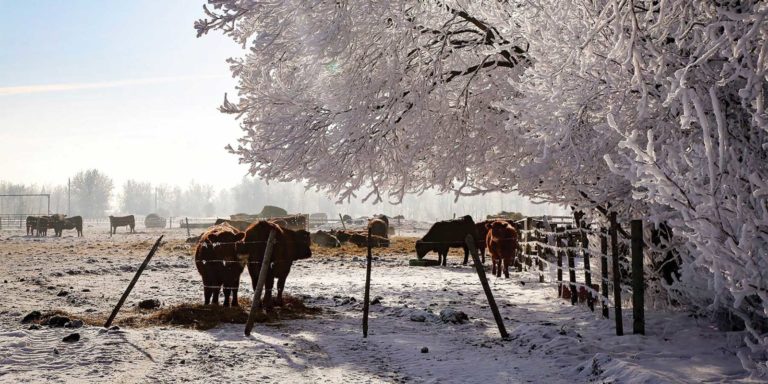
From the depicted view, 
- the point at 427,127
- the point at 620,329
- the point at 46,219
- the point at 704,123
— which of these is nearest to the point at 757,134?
the point at 704,123

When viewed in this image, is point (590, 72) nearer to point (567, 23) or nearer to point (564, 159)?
point (567, 23)

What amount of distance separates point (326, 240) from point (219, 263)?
57.3 feet

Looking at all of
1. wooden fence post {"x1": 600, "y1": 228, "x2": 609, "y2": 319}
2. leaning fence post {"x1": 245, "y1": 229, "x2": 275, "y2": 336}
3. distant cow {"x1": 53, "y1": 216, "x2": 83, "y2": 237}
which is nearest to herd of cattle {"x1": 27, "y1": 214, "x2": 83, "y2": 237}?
distant cow {"x1": 53, "y1": 216, "x2": 83, "y2": 237}

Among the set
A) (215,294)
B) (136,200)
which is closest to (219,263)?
(215,294)

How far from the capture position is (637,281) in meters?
7.16

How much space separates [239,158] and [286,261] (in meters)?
2.56

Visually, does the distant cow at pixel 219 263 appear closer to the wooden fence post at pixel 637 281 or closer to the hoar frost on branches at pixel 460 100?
the hoar frost on branches at pixel 460 100

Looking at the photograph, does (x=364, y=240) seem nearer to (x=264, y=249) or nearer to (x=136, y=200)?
(x=264, y=249)

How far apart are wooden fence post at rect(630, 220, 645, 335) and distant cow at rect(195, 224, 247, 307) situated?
624cm

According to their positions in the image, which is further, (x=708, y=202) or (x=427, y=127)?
(x=427, y=127)

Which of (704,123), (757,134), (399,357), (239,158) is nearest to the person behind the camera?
(704,123)

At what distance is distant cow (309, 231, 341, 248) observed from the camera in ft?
86.6

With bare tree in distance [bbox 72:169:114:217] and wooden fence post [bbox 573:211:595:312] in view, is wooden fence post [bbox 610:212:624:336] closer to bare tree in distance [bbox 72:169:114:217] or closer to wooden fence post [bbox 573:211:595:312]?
wooden fence post [bbox 573:211:595:312]

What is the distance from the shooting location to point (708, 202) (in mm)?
3480
